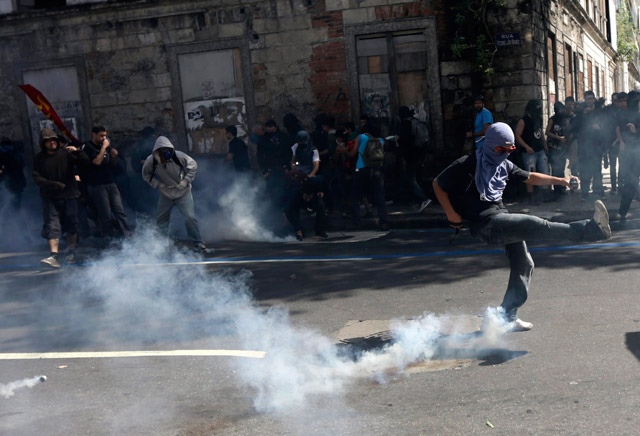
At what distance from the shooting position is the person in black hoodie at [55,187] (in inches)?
371

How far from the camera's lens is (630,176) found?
9852mm

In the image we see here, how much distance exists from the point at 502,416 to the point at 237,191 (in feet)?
31.3

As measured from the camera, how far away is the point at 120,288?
25.4 ft

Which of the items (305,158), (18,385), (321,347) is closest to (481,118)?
(305,158)

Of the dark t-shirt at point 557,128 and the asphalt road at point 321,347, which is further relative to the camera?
the dark t-shirt at point 557,128

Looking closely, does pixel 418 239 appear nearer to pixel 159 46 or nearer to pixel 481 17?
pixel 481 17

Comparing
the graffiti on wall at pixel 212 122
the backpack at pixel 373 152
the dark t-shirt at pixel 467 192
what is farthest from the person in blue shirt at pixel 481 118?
the dark t-shirt at pixel 467 192

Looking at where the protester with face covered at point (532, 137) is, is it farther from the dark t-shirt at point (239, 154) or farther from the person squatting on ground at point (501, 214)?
the person squatting on ground at point (501, 214)

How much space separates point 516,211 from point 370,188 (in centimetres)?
252

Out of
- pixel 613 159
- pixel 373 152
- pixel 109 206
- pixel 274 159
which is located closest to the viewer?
pixel 109 206

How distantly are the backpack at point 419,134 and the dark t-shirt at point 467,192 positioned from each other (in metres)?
7.35

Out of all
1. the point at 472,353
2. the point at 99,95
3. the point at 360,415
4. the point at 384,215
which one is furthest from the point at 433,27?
the point at 360,415

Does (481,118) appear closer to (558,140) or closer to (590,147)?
(558,140)

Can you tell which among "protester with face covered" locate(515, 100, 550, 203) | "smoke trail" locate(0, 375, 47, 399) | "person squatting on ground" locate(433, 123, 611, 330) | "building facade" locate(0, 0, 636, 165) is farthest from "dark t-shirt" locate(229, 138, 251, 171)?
"smoke trail" locate(0, 375, 47, 399)
